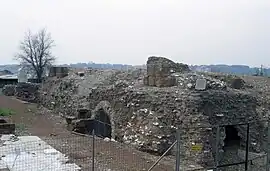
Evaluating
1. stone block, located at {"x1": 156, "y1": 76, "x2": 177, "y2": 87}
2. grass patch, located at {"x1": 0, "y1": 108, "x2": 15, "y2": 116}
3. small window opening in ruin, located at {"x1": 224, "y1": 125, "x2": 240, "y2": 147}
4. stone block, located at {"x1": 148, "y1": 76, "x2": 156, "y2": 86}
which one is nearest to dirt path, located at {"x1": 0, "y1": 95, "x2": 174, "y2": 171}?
grass patch, located at {"x1": 0, "y1": 108, "x2": 15, "y2": 116}

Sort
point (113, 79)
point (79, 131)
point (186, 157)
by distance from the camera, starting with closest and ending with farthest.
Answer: point (186, 157), point (79, 131), point (113, 79)

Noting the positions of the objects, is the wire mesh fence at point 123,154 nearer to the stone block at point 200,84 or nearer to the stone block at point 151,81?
the stone block at point 200,84

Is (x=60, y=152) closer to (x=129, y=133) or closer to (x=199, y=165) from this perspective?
(x=129, y=133)

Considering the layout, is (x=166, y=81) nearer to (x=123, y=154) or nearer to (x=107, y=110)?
(x=107, y=110)

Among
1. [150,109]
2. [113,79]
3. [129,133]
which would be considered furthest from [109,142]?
[113,79]

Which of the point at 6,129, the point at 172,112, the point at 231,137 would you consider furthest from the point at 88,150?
the point at 231,137

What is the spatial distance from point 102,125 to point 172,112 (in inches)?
192

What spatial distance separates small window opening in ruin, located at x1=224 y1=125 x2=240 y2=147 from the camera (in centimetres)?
1633

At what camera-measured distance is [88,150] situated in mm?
13250

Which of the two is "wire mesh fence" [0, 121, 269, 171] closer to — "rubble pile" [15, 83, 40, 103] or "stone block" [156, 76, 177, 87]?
"stone block" [156, 76, 177, 87]

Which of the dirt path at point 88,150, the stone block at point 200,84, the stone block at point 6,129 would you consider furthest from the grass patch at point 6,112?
the stone block at point 200,84

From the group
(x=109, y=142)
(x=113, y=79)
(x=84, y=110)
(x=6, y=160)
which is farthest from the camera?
(x=113, y=79)

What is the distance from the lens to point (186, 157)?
1366 centimetres

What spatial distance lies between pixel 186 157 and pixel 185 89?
3.28 m
